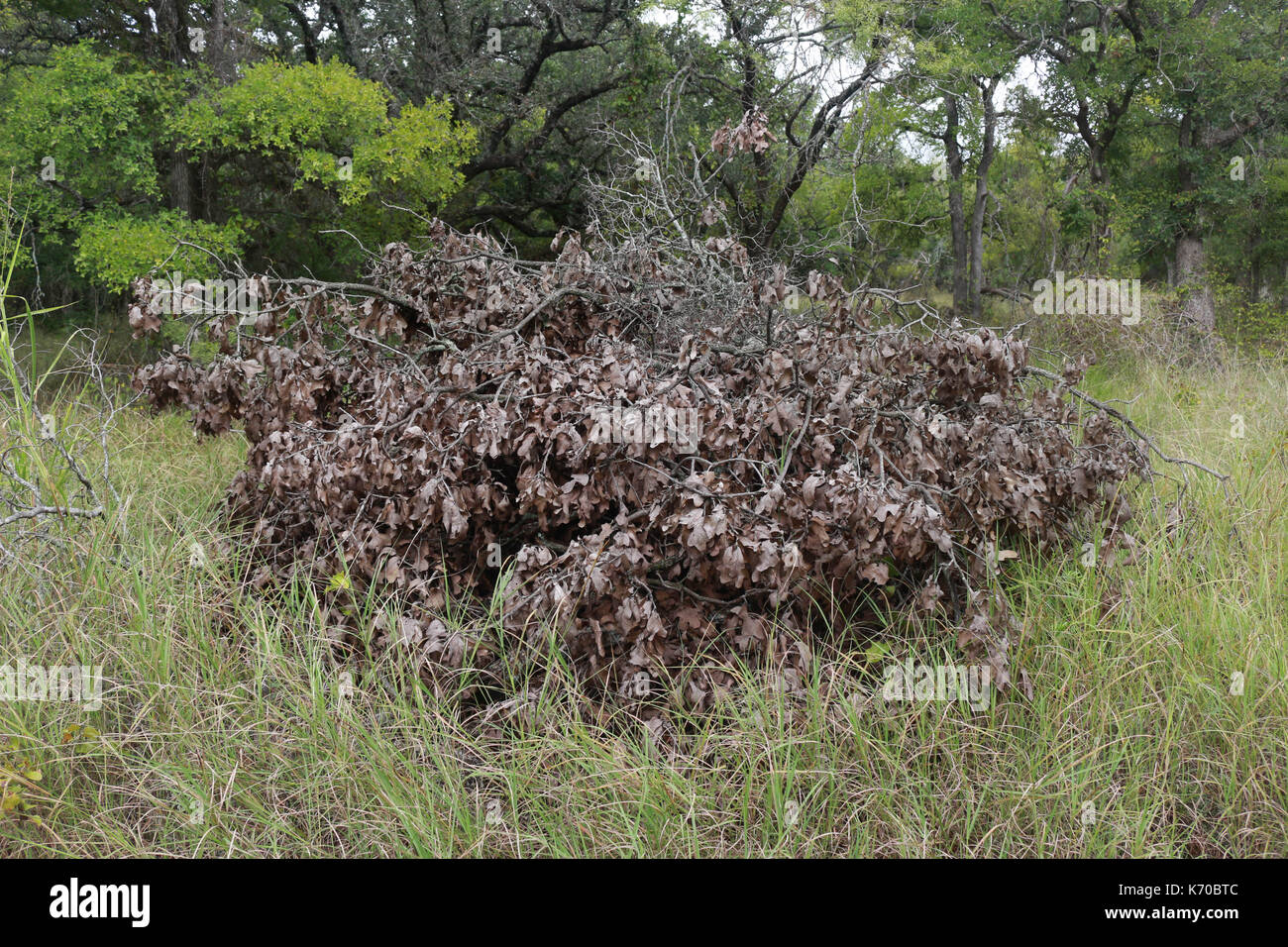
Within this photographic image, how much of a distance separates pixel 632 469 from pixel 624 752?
40.5 inches

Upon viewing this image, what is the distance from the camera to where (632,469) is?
3305 mm

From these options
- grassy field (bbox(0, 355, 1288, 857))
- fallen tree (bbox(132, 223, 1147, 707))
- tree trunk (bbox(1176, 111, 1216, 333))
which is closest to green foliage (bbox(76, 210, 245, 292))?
fallen tree (bbox(132, 223, 1147, 707))

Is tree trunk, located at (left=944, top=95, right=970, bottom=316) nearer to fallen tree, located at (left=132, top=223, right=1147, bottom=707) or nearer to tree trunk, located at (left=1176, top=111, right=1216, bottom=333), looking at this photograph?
tree trunk, located at (left=1176, top=111, right=1216, bottom=333)

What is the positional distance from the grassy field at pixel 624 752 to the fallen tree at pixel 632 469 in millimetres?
224

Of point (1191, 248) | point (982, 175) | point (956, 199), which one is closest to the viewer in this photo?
point (1191, 248)

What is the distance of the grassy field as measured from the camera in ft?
8.47

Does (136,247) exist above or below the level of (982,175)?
below

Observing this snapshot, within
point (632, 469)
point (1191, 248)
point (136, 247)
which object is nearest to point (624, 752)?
point (632, 469)

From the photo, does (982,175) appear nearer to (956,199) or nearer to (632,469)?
(956,199)

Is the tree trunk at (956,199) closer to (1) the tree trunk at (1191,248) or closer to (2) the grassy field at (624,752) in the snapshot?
(1) the tree trunk at (1191,248)

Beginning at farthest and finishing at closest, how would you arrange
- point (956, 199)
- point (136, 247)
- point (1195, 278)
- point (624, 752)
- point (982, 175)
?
point (956, 199) → point (982, 175) → point (1195, 278) → point (136, 247) → point (624, 752)

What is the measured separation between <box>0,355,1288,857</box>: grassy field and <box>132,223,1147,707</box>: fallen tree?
0.22 meters

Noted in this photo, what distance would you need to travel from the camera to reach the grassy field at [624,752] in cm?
258
